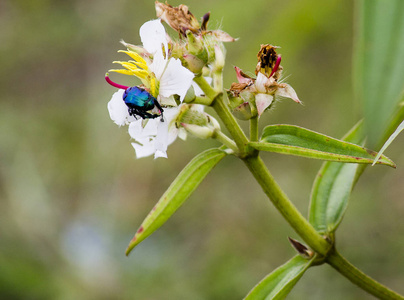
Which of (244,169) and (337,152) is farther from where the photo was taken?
(244,169)

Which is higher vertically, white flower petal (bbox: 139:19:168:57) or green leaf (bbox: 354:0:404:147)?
white flower petal (bbox: 139:19:168:57)

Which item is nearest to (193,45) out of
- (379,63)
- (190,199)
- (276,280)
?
(276,280)

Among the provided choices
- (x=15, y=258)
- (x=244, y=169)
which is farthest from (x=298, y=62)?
(x=15, y=258)

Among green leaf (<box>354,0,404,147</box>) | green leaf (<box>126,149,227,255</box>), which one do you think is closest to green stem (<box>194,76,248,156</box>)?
green leaf (<box>126,149,227,255</box>)

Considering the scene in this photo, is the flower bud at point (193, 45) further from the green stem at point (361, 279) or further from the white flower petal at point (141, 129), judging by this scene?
the green stem at point (361, 279)

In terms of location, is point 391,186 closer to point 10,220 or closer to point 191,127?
point 191,127

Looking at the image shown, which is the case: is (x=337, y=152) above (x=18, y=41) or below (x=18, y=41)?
below

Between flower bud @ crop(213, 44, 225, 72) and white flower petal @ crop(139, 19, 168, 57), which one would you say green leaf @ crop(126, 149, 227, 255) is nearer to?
flower bud @ crop(213, 44, 225, 72)
